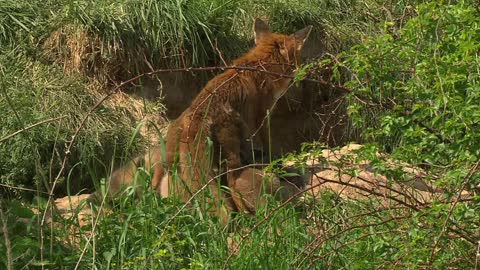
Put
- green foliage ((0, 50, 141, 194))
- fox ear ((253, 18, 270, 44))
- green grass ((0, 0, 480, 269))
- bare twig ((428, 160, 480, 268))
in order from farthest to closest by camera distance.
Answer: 1. fox ear ((253, 18, 270, 44))
2. green foliage ((0, 50, 141, 194))
3. green grass ((0, 0, 480, 269))
4. bare twig ((428, 160, 480, 268))

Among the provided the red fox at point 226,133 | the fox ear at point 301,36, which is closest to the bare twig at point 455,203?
the red fox at point 226,133

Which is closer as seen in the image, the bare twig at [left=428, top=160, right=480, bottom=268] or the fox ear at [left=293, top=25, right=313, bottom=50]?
the bare twig at [left=428, top=160, right=480, bottom=268]

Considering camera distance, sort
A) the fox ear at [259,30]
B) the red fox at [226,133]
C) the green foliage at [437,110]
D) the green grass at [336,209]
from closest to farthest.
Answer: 1. the green foliage at [437,110]
2. the green grass at [336,209]
3. the red fox at [226,133]
4. the fox ear at [259,30]

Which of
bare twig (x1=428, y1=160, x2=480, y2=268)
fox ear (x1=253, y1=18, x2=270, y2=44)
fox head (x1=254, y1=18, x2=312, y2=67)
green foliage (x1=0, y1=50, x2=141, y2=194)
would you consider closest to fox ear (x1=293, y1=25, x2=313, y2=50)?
fox head (x1=254, y1=18, x2=312, y2=67)

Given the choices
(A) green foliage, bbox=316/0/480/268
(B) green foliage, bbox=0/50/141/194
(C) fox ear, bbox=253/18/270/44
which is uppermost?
(A) green foliage, bbox=316/0/480/268

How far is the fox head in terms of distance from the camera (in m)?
9.77

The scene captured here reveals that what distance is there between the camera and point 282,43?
9859 mm

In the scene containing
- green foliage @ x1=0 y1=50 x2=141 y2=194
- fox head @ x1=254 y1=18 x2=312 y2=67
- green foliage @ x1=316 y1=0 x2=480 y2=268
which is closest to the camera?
green foliage @ x1=316 y1=0 x2=480 y2=268

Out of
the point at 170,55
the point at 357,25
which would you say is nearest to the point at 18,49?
the point at 170,55

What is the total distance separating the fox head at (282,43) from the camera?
977cm

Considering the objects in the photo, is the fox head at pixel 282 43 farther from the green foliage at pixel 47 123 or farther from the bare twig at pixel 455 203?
the bare twig at pixel 455 203

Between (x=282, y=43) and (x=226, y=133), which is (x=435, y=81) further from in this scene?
(x=282, y=43)

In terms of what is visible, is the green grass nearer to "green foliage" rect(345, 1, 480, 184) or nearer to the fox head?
"green foliage" rect(345, 1, 480, 184)

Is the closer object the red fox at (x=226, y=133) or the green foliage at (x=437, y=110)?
the green foliage at (x=437, y=110)
